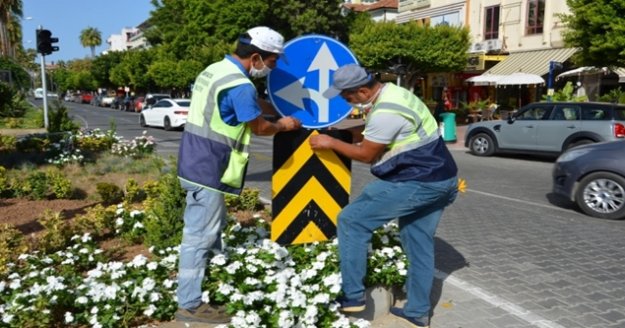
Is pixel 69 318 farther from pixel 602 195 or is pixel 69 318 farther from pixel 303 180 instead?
pixel 602 195

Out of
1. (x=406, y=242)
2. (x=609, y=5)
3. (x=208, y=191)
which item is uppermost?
(x=609, y=5)

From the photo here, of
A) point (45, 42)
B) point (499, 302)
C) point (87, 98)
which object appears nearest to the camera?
point (499, 302)

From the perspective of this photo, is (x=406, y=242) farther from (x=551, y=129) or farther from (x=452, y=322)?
(x=551, y=129)

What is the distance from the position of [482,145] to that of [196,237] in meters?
13.2

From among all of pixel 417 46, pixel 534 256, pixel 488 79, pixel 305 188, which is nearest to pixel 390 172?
pixel 305 188

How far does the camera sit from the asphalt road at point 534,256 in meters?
4.07

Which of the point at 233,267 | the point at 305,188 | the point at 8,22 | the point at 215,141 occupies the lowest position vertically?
the point at 233,267

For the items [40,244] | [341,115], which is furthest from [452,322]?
[40,244]

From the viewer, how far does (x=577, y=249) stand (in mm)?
5707

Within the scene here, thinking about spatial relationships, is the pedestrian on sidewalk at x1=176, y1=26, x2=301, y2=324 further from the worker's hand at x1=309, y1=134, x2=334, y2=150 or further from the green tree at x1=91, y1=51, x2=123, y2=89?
the green tree at x1=91, y1=51, x2=123, y2=89

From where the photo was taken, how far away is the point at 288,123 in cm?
348

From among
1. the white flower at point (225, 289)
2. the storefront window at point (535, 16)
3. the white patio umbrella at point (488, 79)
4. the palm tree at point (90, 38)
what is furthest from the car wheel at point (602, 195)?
the palm tree at point (90, 38)

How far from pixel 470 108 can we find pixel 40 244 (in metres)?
24.8

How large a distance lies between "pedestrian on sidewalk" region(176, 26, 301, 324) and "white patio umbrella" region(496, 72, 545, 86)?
71.4ft
